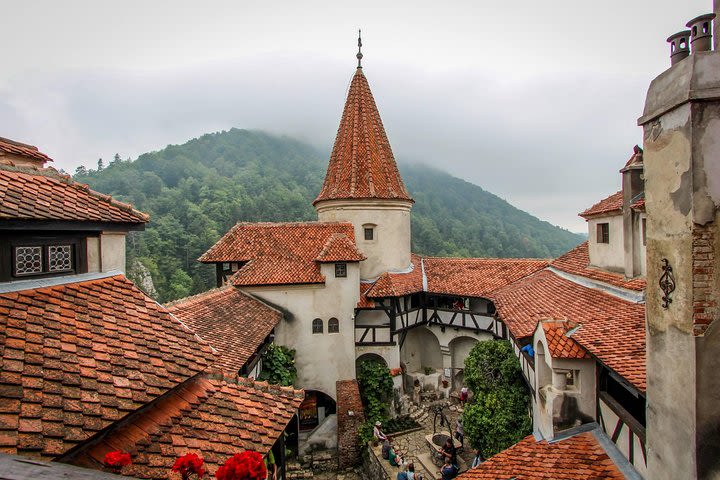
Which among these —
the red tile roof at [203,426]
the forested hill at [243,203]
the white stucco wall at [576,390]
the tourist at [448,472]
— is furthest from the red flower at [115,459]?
the forested hill at [243,203]

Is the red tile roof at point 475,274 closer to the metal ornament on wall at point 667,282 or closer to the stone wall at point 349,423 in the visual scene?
the stone wall at point 349,423

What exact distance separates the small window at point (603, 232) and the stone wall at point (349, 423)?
34.8ft

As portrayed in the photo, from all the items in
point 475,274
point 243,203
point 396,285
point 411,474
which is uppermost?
point 243,203

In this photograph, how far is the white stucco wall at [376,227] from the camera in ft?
63.8

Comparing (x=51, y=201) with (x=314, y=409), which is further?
(x=314, y=409)

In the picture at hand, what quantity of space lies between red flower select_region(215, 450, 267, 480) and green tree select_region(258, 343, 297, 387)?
463 inches

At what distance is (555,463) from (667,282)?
419cm

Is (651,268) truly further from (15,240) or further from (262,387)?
(15,240)

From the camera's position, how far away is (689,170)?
4363 millimetres

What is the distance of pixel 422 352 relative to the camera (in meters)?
21.5

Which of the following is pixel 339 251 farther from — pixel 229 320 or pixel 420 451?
pixel 420 451

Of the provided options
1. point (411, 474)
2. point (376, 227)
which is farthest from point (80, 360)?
point (376, 227)

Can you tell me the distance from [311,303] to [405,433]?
6459mm

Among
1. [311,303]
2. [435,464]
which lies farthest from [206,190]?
[435,464]
